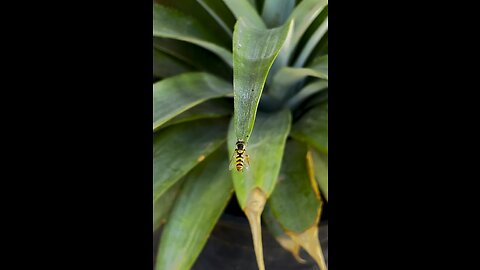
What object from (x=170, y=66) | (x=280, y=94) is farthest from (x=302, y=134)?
(x=170, y=66)

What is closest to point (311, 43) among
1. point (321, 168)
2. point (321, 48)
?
point (321, 48)

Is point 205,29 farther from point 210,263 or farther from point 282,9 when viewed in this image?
point 210,263

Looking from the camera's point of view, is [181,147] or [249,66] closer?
[249,66]

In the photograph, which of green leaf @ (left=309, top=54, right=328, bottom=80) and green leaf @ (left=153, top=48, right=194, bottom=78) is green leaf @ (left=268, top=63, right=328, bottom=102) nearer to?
green leaf @ (left=309, top=54, right=328, bottom=80)

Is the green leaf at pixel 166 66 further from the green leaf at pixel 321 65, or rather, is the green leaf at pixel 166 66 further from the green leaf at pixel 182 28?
the green leaf at pixel 321 65

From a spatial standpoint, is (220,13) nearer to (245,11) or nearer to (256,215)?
(245,11)

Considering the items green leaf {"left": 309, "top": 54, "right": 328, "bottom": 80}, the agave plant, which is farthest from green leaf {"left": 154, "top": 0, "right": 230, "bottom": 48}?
green leaf {"left": 309, "top": 54, "right": 328, "bottom": 80}
